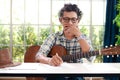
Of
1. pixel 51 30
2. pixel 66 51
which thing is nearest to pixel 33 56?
pixel 66 51

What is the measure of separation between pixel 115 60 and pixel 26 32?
5.73 feet

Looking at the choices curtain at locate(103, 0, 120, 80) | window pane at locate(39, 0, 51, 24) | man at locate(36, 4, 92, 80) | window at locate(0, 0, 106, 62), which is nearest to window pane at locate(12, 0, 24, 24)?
window at locate(0, 0, 106, 62)

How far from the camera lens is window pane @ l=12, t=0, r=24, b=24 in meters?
4.99

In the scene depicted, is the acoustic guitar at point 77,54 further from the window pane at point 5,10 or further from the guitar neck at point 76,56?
the window pane at point 5,10

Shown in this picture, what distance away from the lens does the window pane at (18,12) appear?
4.99m

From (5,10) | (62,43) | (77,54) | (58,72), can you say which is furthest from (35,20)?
(58,72)

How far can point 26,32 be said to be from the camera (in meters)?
5.11

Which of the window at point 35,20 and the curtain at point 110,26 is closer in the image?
the curtain at point 110,26

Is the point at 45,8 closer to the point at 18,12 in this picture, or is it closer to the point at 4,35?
the point at 18,12

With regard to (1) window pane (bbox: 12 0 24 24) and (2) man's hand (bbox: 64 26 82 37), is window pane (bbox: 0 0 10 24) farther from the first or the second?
(2) man's hand (bbox: 64 26 82 37)

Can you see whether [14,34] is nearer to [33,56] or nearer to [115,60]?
[115,60]

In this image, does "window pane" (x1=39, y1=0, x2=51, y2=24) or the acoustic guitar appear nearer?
the acoustic guitar

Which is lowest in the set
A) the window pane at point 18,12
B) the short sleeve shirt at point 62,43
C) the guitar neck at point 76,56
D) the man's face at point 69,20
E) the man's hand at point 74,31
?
the guitar neck at point 76,56

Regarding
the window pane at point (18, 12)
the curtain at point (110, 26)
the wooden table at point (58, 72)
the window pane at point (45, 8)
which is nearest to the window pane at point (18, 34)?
the window pane at point (18, 12)
